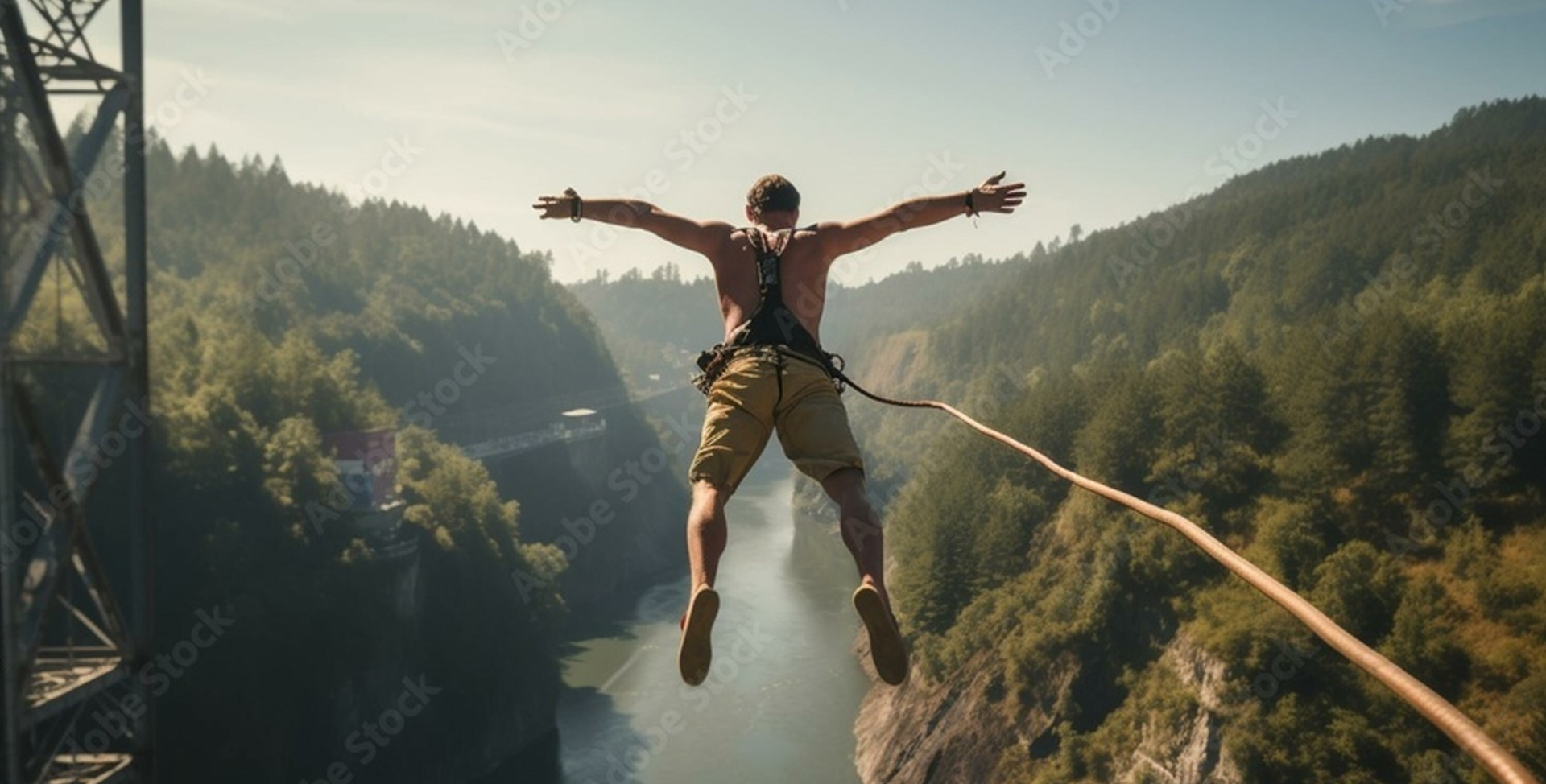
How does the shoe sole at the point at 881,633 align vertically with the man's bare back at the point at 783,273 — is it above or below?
below

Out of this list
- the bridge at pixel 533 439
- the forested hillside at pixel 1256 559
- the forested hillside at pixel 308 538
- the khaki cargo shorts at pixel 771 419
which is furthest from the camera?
the bridge at pixel 533 439

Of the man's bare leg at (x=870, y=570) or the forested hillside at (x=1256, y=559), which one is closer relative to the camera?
the man's bare leg at (x=870, y=570)

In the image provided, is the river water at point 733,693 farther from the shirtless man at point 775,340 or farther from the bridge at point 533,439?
the shirtless man at point 775,340

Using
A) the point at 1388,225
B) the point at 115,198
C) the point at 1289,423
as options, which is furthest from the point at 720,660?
the point at 1388,225

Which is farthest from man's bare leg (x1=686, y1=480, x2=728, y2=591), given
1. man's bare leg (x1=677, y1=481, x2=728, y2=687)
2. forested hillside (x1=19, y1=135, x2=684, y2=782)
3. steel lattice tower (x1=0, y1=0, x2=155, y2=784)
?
forested hillside (x1=19, y1=135, x2=684, y2=782)

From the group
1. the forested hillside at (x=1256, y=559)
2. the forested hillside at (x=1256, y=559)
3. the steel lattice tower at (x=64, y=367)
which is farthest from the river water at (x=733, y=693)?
the steel lattice tower at (x=64, y=367)

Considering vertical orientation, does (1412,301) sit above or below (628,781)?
above

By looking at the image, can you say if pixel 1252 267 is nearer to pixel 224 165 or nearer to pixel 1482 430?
pixel 1482 430
